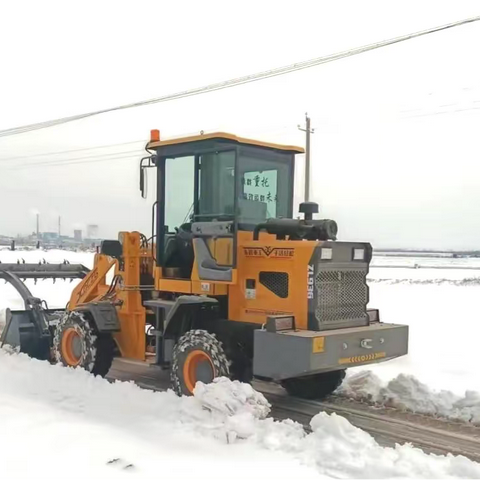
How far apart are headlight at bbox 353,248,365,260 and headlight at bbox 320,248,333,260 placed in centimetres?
48

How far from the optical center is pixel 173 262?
8.04 m

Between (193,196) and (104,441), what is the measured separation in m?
3.30

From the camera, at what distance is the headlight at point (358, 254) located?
716 centimetres

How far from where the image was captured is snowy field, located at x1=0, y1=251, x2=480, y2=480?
15.9ft

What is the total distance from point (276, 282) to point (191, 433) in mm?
1953

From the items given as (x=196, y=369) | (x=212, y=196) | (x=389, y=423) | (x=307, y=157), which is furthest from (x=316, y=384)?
(x=307, y=157)

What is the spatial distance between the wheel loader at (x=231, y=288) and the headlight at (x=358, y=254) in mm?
21

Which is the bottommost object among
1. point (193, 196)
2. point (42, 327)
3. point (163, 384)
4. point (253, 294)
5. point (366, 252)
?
point (163, 384)

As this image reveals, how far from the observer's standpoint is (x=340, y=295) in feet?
23.1

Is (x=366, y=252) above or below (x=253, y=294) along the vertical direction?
above

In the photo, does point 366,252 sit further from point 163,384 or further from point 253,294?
point 163,384

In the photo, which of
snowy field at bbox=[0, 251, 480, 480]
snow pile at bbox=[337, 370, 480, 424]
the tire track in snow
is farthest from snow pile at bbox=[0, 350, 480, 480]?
snow pile at bbox=[337, 370, 480, 424]

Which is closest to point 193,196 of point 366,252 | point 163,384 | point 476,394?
point 366,252

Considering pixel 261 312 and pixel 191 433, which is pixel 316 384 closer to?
pixel 261 312
